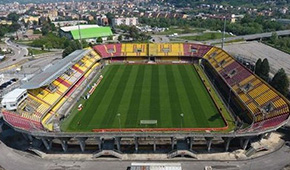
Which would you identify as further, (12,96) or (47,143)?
(12,96)

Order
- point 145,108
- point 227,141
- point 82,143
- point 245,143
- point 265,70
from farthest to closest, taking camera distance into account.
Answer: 1. point 265,70
2. point 145,108
3. point 82,143
4. point 245,143
5. point 227,141

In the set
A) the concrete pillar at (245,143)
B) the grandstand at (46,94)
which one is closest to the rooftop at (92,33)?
the grandstand at (46,94)

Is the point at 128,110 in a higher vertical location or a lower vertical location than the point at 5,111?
lower

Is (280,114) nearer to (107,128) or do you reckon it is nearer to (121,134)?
(121,134)

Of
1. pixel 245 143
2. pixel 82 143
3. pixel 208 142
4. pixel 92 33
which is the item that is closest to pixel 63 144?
pixel 82 143

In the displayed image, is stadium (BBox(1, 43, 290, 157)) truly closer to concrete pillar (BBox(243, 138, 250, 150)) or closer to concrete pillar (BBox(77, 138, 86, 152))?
concrete pillar (BBox(77, 138, 86, 152))

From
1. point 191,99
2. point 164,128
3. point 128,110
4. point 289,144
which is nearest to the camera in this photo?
point 289,144

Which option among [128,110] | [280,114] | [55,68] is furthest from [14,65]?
[280,114]

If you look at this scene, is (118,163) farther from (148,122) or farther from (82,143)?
(148,122)
